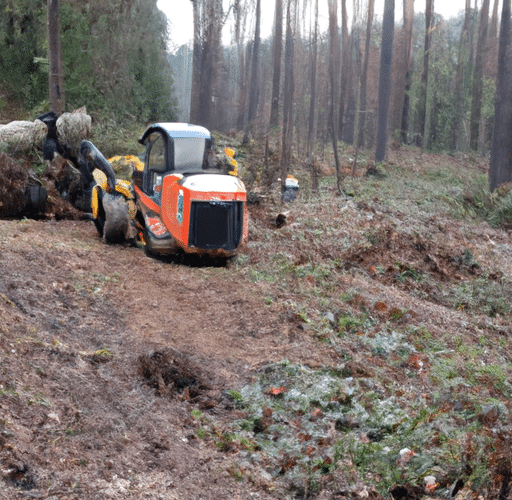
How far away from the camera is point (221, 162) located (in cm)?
1105

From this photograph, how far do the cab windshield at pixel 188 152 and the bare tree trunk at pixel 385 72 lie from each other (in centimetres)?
1679

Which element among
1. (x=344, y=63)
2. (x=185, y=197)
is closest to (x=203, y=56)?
(x=344, y=63)

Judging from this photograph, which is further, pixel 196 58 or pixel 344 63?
pixel 344 63

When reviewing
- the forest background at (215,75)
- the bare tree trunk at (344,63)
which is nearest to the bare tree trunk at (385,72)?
the forest background at (215,75)

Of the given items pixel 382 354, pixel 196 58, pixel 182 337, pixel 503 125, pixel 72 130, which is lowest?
pixel 382 354

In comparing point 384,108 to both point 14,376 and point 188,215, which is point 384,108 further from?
point 14,376

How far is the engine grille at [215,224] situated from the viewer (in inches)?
355

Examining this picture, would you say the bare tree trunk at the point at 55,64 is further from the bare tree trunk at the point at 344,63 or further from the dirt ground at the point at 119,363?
the bare tree trunk at the point at 344,63

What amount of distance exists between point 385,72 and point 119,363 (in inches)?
894

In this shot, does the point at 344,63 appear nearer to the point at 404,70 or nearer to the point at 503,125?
the point at 404,70

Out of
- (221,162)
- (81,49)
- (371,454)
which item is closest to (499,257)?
(221,162)

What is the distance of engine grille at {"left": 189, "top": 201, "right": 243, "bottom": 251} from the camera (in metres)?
9.01

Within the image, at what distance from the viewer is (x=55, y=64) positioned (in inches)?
603

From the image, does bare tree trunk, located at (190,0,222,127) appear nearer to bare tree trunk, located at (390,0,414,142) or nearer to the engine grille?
bare tree trunk, located at (390,0,414,142)
